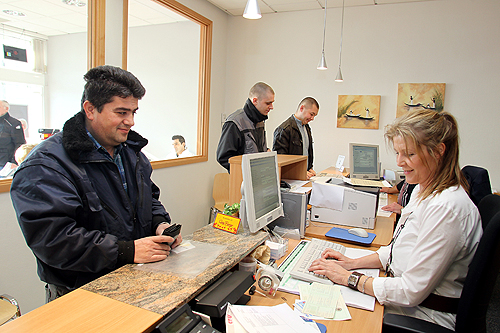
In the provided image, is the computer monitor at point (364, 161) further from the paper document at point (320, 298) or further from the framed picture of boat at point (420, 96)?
the paper document at point (320, 298)

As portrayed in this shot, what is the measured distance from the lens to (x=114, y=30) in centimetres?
323

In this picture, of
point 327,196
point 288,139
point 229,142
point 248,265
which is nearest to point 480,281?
point 248,265

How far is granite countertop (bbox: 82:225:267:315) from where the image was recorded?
97cm

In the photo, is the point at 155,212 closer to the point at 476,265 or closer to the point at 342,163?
the point at 476,265

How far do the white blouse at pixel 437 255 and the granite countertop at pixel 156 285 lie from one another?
2.08ft

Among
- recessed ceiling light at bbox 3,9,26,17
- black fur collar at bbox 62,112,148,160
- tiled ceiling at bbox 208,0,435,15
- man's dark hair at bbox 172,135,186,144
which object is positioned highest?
tiled ceiling at bbox 208,0,435,15

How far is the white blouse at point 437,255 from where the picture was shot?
123cm

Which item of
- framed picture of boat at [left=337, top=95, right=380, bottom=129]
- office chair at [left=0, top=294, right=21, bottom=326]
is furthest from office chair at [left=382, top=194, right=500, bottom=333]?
framed picture of boat at [left=337, top=95, right=380, bottom=129]

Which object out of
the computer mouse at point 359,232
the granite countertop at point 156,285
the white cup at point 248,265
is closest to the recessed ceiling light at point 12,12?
the granite countertop at point 156,285

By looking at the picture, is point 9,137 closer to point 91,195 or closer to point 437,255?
point 91,195

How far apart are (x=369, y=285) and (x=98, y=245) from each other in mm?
1064

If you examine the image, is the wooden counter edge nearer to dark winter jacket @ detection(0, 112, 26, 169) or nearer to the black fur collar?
the black fur collar

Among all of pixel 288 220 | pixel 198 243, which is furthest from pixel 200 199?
pixel 198 243

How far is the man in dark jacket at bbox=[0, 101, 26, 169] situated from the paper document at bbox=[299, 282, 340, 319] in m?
2.33
